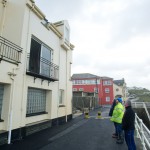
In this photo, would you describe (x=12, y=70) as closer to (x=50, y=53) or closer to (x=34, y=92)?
(x=34, y=92)

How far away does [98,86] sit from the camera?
45.6 metres

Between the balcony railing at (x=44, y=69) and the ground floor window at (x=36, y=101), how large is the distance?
3.61 ft

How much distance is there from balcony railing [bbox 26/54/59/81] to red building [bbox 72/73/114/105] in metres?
34.0

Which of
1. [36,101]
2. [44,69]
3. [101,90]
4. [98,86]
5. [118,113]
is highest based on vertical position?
[98,86]

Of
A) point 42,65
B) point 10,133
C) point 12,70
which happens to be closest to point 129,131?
point 10,133

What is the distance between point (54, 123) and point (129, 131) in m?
7.28

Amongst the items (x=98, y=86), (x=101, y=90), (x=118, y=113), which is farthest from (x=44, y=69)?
(x=101, y=90)

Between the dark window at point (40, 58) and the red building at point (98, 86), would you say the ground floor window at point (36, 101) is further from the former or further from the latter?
the red building at point (98, 86)

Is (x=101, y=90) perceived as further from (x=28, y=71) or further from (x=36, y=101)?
(x=28, y=71)

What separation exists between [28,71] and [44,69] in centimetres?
244

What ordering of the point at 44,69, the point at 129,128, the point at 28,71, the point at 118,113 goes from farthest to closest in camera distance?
the point at 44,69, the point at 28,71, the point at 118,113, the point at 129,128

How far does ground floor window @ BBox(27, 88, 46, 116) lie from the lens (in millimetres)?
9180

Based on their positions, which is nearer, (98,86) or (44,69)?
(44,69)

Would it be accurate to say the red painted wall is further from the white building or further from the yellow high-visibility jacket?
Result: the yellow high-visibility jacket
